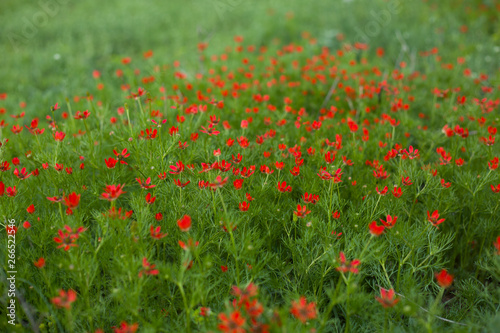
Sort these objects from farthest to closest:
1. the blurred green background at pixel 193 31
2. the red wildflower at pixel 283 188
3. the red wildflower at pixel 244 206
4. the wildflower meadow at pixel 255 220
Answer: the blurred green background at pixel 193 31 < the red wildflower at pixel 283 188 < the red wildflower at pixel 244 206 < the wildflower meadow at pixel 255 220

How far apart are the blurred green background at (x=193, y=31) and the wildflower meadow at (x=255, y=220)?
1.61 metres

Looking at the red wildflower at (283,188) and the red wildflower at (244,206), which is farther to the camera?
the red wildflower at (283,188)

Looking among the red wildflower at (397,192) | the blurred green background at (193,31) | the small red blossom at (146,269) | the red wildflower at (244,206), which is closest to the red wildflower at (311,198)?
the red wildflower at (244,206)

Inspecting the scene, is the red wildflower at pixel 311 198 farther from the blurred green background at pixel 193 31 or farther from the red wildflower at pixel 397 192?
the blurred green background at pixel 193 31

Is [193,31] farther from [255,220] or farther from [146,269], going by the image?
[146,269]

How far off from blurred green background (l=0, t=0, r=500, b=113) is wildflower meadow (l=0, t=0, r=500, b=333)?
1.61 m

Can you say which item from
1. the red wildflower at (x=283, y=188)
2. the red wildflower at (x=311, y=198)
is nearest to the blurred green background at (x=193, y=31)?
the red wildflower at (x=283, y=188)

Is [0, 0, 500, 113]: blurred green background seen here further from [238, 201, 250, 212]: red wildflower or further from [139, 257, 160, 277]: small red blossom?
[139, 257, 160, 277]: small red blossom

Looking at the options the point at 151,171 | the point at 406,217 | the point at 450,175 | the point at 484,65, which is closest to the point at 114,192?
the point at 151,171

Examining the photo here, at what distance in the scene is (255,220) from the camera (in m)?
2.32

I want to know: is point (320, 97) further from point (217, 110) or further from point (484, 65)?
point (484, 65)

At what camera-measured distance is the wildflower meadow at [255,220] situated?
1749mm

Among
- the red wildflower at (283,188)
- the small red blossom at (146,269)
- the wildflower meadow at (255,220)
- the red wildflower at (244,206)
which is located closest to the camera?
the small red blossom at (146,269)

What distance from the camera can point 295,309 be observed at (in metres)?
1.33
